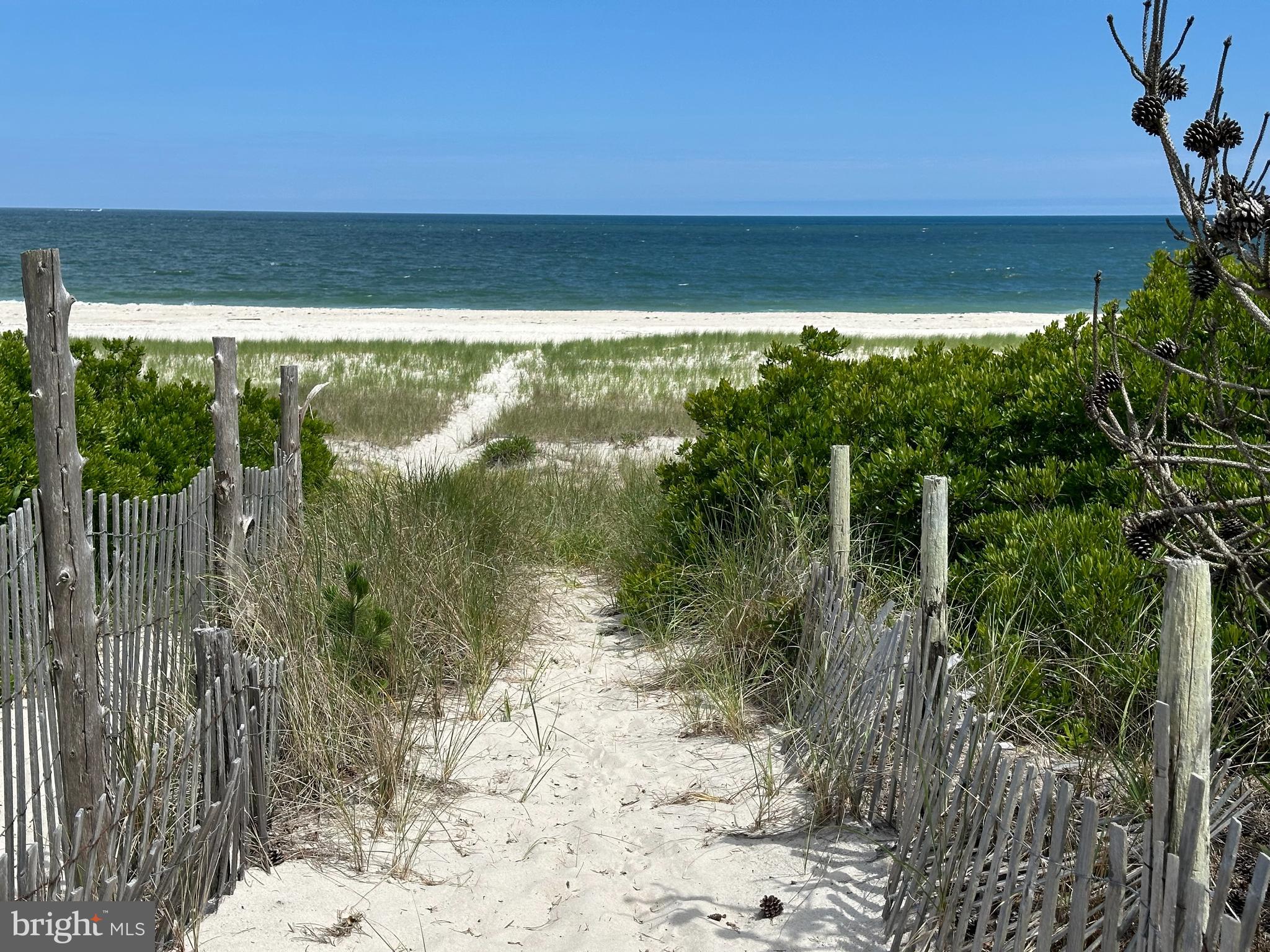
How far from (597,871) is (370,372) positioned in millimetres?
13644

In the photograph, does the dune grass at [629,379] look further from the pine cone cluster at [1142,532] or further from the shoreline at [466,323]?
the pine cone cluster at [1142,532]

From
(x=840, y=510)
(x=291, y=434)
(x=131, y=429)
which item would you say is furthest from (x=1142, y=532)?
(x=131, y=429)

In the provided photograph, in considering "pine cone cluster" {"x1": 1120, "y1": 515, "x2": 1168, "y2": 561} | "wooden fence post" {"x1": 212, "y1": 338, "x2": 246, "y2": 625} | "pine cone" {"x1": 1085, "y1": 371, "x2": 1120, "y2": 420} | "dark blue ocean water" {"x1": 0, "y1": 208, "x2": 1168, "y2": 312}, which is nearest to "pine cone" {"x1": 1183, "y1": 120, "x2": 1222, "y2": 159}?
"pine cone" {"x1": 1085, "y1": 371, "x2": 1120, "y2": 420}

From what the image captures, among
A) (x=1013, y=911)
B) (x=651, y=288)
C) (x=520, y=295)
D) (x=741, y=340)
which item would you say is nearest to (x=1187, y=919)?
(x=1013, y=911)

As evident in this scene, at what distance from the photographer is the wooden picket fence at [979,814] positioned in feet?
7.06

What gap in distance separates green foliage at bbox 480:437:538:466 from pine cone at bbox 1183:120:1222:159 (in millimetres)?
8057

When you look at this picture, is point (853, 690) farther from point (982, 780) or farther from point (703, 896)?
point (982, 780)

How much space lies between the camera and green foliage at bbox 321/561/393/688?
450 centimetres

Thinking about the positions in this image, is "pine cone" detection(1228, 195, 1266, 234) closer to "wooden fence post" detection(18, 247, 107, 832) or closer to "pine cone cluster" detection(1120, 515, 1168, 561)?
"pine cone cluster" detection(1120, 515, 1168, 561)

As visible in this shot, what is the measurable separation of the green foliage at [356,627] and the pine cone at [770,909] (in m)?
1.95

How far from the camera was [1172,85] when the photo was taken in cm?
256

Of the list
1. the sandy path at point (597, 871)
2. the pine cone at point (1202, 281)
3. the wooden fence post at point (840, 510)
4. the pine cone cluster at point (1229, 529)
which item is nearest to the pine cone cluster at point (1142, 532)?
the pine cone at point (1202, 281)

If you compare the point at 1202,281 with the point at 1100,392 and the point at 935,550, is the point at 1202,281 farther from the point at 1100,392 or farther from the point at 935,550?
the point at 935,550

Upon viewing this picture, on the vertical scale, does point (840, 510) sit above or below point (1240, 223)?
below
